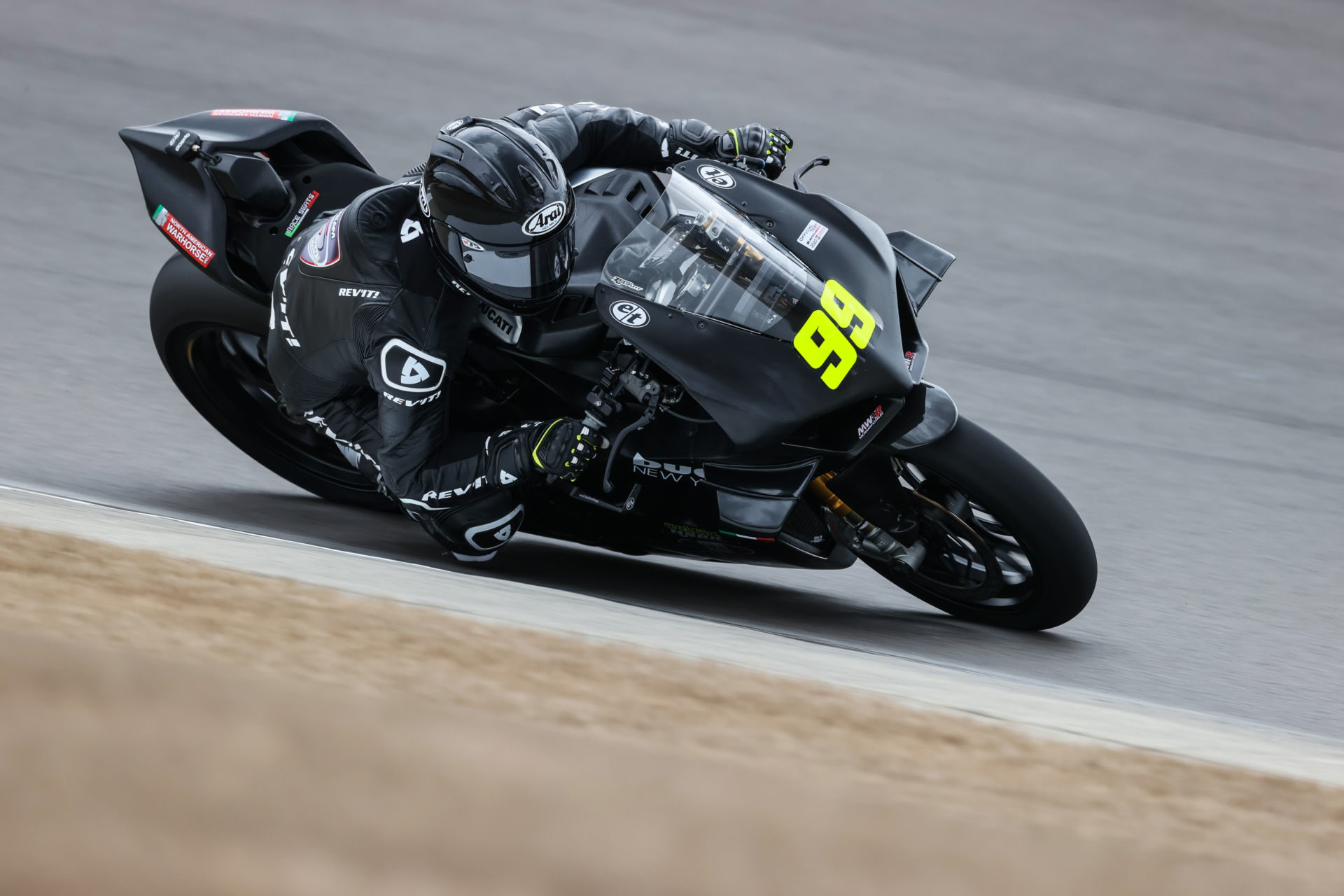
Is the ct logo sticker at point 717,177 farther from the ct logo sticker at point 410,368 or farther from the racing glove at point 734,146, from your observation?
the ct logo sticker at point 410,368

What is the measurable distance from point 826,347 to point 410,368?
1.16 metres

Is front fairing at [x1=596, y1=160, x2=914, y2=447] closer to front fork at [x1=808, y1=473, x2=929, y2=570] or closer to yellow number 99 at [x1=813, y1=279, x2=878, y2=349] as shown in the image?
yellow number 99 at [x1=813, y1=279, x2=878, y2=349]

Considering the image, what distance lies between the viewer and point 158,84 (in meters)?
7.06

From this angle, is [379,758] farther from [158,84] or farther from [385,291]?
[158,84]

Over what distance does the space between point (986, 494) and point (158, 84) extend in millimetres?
5871

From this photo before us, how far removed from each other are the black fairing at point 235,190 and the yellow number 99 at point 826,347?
6.05 feet

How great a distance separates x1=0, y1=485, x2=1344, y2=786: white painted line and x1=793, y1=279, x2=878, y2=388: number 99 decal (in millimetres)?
658

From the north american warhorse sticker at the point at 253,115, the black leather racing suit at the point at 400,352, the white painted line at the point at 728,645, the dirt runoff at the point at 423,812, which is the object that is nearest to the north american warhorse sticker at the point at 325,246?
the black leather racing suit at the point at 400,352

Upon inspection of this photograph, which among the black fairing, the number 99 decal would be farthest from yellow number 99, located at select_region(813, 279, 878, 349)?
the black fairing

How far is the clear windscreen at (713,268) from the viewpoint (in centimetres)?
298

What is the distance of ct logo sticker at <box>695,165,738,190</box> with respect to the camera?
10.6ft

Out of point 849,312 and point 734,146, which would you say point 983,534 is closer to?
point 849,312

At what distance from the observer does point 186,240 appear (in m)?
3.85

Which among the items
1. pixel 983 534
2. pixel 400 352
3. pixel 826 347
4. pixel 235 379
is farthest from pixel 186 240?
pixel 983 534
